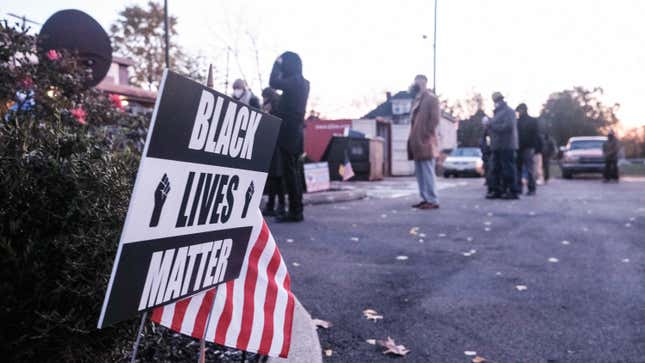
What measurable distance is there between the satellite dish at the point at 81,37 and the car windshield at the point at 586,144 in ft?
68.9

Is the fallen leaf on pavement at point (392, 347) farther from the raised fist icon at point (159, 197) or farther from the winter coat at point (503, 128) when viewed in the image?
the winter coat at point (503, 128)

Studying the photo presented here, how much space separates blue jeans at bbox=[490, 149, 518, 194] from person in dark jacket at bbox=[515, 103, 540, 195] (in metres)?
0.53

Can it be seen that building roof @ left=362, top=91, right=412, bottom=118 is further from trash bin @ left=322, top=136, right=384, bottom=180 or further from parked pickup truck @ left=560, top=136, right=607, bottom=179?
trash bin @ left=322, top=136, right=384, bottom=180

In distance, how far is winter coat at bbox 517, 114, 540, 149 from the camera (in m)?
11.7

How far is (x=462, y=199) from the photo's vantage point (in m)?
11.1

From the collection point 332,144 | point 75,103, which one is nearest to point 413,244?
point 75,103

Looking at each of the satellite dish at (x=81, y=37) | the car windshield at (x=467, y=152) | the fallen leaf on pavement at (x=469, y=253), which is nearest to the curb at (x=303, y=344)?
the satellite dish at (x=81, y=37)

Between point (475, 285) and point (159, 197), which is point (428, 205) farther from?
point (159, 197)

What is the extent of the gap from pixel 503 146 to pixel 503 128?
1.23 feet

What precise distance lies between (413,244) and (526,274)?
4.74 ft

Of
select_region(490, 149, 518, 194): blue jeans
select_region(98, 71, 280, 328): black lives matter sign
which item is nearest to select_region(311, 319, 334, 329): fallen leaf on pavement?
select_region(98, 71, 280, 328): black lives matter sign

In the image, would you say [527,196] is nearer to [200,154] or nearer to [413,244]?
[413,244]

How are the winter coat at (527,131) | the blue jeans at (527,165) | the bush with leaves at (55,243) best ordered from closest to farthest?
the bush with leaves at (55,243) → the winter coat at (527,131) → the blue jeans at (527,165)

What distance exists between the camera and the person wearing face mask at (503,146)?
34.0ft
